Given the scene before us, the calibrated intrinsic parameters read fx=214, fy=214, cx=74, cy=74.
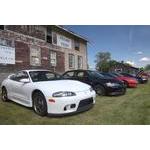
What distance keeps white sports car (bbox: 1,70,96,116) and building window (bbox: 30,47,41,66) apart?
361cm

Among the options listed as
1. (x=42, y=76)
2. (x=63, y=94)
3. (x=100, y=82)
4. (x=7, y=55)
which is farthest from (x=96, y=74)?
(x=63, y=94)

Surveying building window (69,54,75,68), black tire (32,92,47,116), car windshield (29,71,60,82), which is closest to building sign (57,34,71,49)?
building window (69,54,75,68)

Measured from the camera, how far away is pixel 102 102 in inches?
272

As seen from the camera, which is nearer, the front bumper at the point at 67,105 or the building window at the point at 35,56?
the front bumper at the point at 67,105

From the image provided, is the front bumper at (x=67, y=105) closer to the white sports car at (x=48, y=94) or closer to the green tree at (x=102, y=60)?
the white sports car at (x=48, y=94)

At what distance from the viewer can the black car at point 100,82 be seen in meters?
8.00

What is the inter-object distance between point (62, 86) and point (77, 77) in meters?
3.39

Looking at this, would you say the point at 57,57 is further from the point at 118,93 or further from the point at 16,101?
the point at 16,101

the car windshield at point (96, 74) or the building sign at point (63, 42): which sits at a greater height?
the building sign at point (63, 42)

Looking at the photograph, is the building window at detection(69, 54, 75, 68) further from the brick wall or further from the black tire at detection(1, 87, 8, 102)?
the black tire at detection(1, 87, 8, 102)

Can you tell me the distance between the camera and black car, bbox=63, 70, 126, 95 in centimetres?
800

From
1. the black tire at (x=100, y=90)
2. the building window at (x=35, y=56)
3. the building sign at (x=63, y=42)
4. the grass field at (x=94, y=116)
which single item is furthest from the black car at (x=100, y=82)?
the building sign at (x=63, y=42)

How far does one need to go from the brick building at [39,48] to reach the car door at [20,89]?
5.93ft
